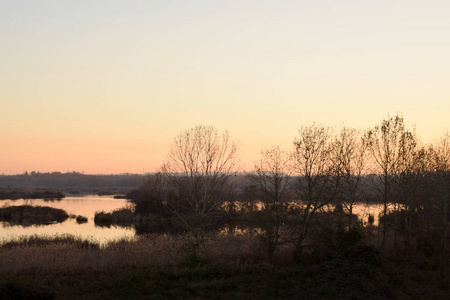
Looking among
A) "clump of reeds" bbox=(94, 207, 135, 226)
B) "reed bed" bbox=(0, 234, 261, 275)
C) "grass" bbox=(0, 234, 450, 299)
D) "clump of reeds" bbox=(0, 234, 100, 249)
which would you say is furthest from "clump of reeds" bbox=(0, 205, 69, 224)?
"grass" bbox=(0, 234, 450, 299)

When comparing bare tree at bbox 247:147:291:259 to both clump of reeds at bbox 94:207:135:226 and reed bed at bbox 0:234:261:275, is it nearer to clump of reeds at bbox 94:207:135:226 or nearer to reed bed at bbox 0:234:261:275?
reed bed at bbox 0:234:261:275

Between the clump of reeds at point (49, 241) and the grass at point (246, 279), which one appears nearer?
the grass at point (246, 279)

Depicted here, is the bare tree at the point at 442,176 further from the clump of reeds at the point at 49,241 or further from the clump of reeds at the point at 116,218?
the clump of reeds at the point at 116,218

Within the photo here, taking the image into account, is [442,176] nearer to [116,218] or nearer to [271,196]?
[271,196]

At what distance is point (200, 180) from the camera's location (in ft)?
71.0

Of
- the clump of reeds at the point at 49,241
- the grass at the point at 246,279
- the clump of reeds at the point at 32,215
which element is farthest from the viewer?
the clump of reeds at the point at 32,215

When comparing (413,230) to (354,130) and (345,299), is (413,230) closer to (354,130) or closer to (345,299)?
(354,130)

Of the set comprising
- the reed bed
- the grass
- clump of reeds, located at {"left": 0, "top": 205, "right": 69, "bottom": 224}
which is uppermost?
the grass

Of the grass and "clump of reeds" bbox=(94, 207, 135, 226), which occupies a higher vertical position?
the grass

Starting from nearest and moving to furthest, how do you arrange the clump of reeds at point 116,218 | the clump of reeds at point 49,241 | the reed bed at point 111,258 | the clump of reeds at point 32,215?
the reed bed at point 111,258 → the clump of reeds at point 49,241 → the clump of reeds at point 116,218 → the clump of reeds at point 32,215

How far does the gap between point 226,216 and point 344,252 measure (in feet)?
57.6

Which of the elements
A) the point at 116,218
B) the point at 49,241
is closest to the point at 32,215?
the point at 116,218

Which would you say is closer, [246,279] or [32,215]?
[246,279]

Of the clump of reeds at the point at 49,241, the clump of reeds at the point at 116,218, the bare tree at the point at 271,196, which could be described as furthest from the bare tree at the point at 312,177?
the clump of reeds at the point at 116,218
